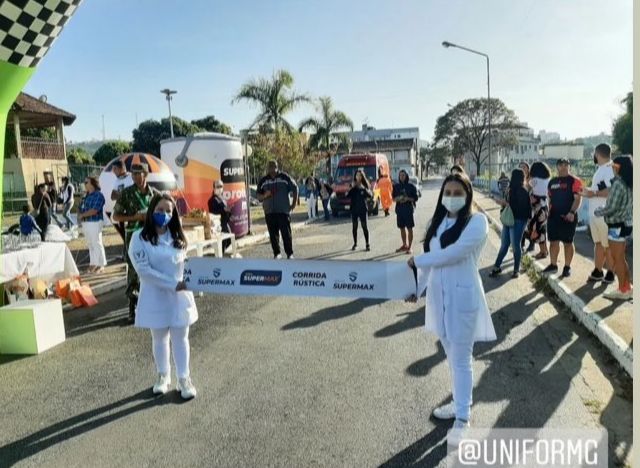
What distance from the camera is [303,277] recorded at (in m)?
4.52

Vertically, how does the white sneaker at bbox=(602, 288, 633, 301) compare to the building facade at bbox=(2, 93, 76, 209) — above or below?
below

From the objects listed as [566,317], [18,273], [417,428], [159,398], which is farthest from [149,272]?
[566,317]

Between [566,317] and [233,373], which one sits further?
[566,317]

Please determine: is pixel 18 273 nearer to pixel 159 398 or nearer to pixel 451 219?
pixel 159 398

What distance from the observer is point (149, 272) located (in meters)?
4.29

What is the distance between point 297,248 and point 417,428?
933 cm

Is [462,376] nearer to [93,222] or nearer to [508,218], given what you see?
[508,218]

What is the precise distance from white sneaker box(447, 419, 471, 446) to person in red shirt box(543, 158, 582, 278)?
5203 mm

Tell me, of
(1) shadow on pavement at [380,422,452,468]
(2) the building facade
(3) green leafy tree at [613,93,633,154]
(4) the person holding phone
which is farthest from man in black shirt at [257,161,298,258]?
(3) green leafy tree at [613,93,633,154]

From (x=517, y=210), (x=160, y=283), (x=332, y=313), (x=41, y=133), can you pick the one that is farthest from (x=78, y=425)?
(x=41, y=133)

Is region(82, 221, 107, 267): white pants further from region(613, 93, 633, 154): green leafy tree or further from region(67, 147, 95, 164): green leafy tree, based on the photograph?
region(67, 147, 95, 164): green leafy tree

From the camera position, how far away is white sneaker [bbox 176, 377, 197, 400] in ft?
14.8

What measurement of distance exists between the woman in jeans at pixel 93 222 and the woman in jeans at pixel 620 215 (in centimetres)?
900

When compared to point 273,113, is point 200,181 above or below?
below
